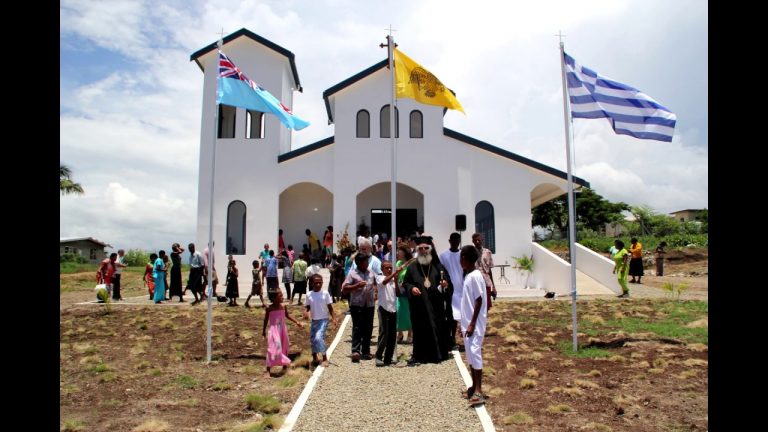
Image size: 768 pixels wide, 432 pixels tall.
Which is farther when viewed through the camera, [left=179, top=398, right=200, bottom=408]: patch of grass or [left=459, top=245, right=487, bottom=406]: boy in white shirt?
[left=179, top=398, right=200, bottom=408]: patch of grass

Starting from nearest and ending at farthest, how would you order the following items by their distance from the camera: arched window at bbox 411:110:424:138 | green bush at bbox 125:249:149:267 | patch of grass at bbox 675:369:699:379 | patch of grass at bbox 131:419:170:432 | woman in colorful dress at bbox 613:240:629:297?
Answer: patch of grass at bbox 131:419:170:432
patch of grass at bbox 675:369:699:379
woman in colorful dress at bbox 613:240:629:297
arched window at bbox 411:110:424:138
green bush at bbox 125:249:149:267

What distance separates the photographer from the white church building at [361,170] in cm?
2061

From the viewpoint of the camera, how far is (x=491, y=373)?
7727 millimetres

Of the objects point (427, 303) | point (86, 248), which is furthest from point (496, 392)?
point (86, 248)

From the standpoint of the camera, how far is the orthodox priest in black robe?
8375mm

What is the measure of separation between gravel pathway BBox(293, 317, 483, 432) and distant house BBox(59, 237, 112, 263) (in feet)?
154

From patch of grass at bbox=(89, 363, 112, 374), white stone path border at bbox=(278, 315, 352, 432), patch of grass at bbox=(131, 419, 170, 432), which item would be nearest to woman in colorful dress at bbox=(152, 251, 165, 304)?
patch of grass at bbox=(89, 363, 112, 374)

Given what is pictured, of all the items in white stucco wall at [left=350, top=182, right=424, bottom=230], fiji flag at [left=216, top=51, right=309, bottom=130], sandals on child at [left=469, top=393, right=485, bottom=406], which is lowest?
sandals on child at [left=469, top=393, right=485, bottom=406]

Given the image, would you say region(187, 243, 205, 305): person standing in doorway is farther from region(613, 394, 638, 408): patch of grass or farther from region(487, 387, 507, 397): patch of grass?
region(613, 394, 638, 408): patch of grass

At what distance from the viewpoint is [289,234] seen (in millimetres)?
23438

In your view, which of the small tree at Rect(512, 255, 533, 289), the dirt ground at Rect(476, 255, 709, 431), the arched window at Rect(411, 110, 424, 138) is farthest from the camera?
the arched window at Rect(411, 110, 424, 138)

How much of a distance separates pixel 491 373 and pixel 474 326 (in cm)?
200

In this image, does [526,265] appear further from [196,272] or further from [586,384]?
[586,384]

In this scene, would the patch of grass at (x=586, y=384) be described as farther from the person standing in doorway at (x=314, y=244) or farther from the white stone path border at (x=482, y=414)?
the person standing in doorway at (x=314, y=244)
